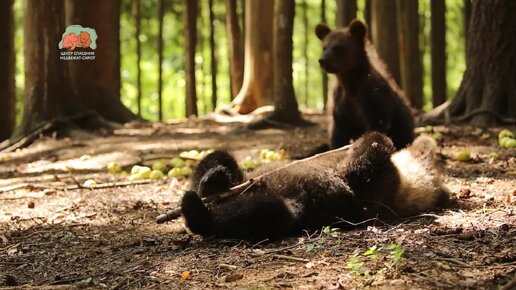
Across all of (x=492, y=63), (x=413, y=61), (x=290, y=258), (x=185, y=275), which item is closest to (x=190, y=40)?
(x=413, y=61)

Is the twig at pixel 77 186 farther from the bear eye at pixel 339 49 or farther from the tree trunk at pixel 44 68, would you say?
the tree trunk at pixel 44 68

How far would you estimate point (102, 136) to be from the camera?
1231 centimetres

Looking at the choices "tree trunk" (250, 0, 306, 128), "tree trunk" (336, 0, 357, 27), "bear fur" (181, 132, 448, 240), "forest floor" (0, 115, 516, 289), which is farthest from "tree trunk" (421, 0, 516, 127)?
"bear fur" (181, 132, 448, 240)

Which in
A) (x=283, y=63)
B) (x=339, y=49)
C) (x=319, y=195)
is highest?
(x=339, y=49)

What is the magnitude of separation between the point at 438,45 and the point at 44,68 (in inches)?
396

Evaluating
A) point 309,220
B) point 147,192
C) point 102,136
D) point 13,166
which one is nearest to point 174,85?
point 102,136

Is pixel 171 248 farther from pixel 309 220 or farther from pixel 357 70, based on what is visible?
pixel 357 70

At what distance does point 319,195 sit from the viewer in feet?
17.6

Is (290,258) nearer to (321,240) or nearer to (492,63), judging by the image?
(321,240)

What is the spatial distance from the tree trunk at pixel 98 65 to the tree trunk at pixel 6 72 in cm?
223

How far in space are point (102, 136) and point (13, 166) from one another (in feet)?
8.46

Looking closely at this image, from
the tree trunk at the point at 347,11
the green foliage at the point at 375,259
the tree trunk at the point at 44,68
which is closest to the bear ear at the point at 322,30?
the tree trunk at the point at 347,11

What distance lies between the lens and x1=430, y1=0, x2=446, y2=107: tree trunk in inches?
652

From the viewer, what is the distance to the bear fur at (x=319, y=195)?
497 centimetres
